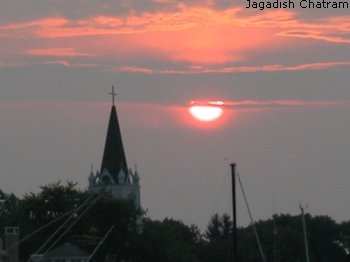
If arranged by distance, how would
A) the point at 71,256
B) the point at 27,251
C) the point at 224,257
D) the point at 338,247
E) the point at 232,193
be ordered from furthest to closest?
the point at 338,247 → the point at 224,257 → the point at 27,251 → the point at 71,256 → the point at 232,193

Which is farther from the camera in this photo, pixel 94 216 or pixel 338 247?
pixel 338 247

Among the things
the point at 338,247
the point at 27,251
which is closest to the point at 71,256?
the point at 27,251

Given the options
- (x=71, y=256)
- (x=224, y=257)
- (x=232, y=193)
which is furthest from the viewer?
(x=224, y=257)

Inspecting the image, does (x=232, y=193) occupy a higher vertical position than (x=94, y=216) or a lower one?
lower

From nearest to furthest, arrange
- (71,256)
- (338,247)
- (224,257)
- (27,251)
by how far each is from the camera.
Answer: (71,256)
(27,251)
(224,257)
(338,247)

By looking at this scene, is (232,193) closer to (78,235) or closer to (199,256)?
(78,235)

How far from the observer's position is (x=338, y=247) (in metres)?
188

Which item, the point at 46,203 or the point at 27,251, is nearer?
the point at 27,251

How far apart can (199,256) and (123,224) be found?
22.2ft

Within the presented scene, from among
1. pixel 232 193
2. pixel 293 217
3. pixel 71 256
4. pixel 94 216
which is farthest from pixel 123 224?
pixel 232 193

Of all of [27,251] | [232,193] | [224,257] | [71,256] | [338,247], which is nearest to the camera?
[232,193]

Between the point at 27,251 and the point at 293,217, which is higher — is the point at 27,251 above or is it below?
below

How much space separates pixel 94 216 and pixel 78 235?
470 inches

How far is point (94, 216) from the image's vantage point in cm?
15112
